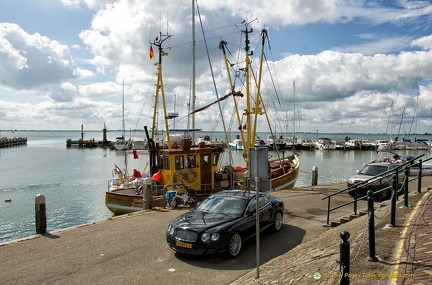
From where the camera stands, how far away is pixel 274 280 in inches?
232

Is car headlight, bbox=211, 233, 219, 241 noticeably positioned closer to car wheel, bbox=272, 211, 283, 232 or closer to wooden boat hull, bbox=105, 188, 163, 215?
car wheel, bbox=272, 211, 283, 232

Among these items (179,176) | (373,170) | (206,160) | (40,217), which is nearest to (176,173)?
(179,176)

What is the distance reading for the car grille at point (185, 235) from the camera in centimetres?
769

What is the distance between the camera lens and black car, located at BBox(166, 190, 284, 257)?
300 inches

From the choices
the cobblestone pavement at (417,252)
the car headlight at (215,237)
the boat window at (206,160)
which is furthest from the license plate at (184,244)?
the boat window at (206,160)

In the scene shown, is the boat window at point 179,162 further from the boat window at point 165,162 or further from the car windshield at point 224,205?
the car windshield at point 224,205

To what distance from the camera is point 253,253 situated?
8.34 metres

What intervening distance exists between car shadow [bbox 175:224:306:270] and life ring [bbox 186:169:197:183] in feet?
27.5

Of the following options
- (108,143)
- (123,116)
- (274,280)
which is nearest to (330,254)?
(274,280)

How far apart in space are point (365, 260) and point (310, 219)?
6.40 metres

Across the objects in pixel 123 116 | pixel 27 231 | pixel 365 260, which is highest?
pixel 123 116

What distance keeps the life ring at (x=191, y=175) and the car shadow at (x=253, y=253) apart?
839 centimetres

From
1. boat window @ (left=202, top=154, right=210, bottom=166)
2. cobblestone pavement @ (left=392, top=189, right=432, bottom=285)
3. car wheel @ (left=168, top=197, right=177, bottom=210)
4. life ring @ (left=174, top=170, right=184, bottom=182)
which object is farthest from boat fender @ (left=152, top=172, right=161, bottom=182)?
cobblestone pavement @ (left=392, top=189, right=432, bottom=285)

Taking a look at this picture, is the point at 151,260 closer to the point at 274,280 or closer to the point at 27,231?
the point at 274,280
